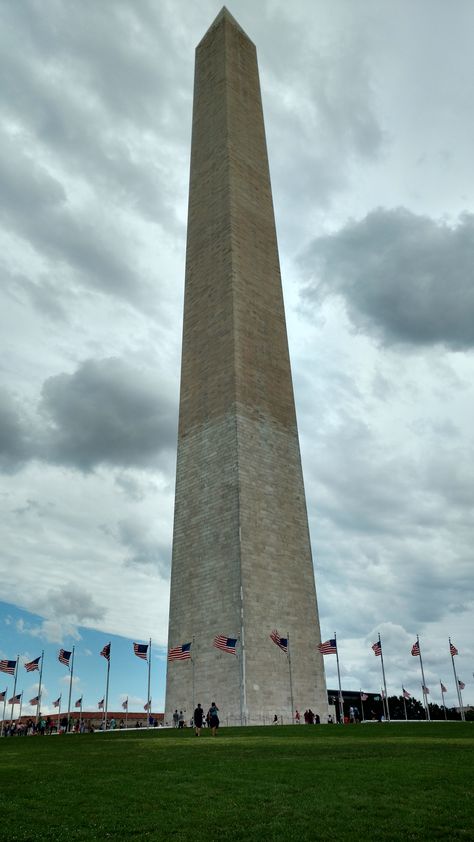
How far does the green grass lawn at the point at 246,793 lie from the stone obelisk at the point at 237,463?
15.9m

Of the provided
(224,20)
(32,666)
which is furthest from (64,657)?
(224,20)

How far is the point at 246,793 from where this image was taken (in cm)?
1178

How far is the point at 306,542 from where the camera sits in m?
39.0

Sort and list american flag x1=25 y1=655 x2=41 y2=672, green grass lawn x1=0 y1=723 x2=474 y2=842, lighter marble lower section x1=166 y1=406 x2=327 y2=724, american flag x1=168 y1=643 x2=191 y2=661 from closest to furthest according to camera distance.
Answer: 1. green grass lawn x1=0 y1=723 x2=474 y2=842
2. american flag x1=168 y1=643 x2=191 y2=661
3. lighter marble lower section x1=166 y1=406 x2=327 y2=724
4. american flag x1=25 y1=655 x2=41 y2=672

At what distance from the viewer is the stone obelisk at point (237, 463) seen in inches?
1350

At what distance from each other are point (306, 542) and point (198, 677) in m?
9.17

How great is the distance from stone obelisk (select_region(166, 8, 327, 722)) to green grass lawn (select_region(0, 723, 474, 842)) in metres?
15.9

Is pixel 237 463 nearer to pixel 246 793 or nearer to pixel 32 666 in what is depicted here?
pixel 32 666

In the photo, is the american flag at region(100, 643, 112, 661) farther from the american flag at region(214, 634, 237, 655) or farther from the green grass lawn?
the green grass lawn

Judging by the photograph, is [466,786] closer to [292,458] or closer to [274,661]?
[274,661]

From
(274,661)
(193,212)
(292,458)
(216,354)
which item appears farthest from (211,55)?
(274,661)

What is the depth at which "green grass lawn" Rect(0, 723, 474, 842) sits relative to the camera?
9727mm

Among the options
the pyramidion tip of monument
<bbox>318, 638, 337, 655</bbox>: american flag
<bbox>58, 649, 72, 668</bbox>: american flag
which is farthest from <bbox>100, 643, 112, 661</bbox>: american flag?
the pyramidion tip of monument

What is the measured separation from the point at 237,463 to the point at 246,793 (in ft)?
83.6
